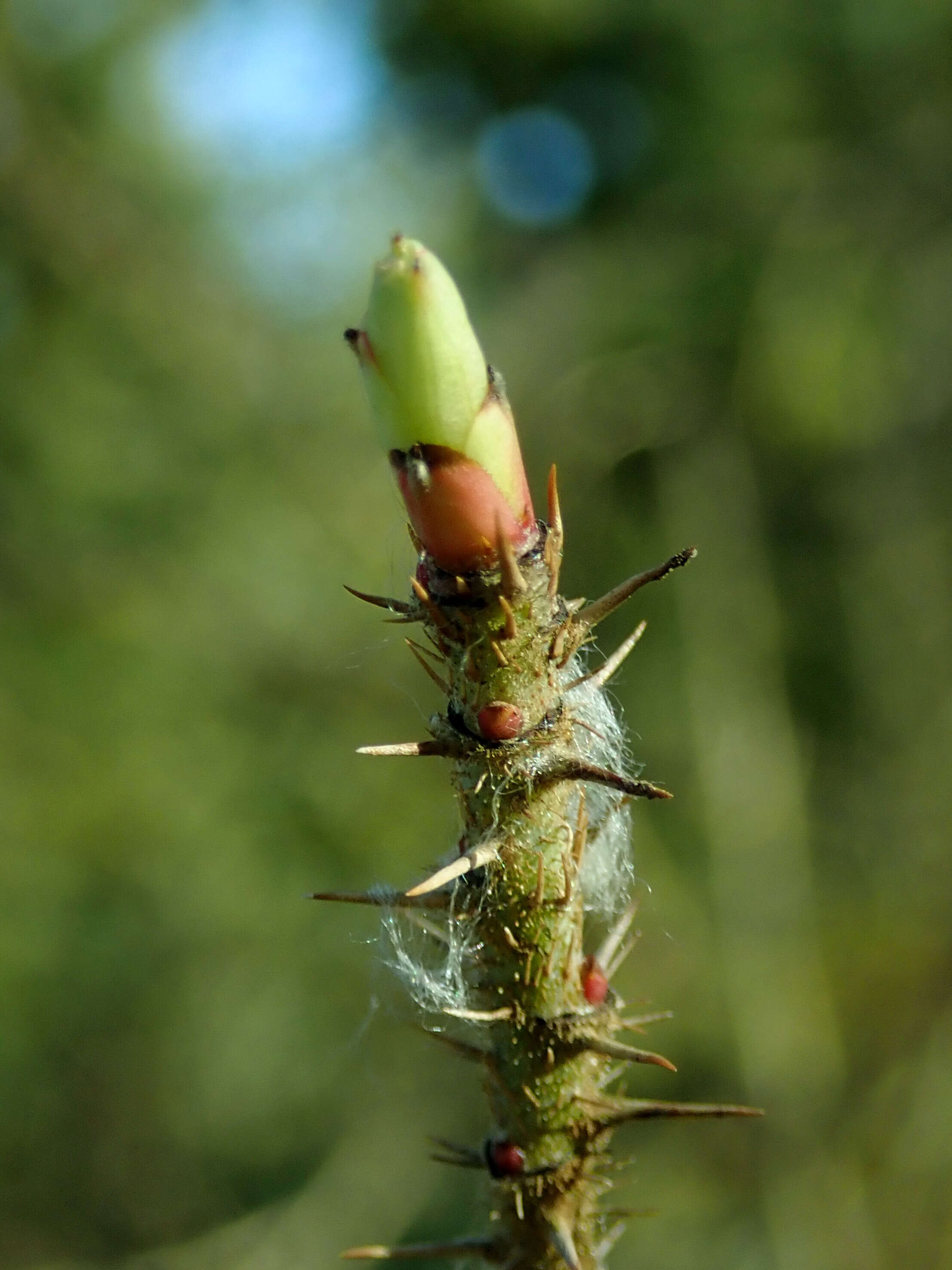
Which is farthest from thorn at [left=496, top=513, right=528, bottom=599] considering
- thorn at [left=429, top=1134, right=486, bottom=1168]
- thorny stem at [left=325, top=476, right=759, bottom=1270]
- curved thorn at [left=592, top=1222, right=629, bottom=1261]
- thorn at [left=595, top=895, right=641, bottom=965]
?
curved thorn at [left=592, top=1222, right=629, bottom=1261]

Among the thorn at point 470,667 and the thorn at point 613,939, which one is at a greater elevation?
the thorn at point 470,667

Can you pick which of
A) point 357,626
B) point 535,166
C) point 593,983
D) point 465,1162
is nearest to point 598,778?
point 593,983

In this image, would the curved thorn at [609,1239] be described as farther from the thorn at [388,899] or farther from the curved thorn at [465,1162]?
the thorn at [388,899]

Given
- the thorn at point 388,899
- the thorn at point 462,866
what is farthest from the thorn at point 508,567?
the thorn at point 388,899

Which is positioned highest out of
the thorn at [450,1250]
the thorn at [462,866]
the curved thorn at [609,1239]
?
the thorn at [462,866]

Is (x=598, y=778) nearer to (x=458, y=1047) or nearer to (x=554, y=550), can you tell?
(x=554, y=550)

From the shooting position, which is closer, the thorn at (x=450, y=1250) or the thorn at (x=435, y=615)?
the thorn at (x=435, y=615)

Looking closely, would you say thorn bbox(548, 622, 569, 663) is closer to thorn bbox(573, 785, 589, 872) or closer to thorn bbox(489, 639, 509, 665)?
thorn bbox(489, 639, 509, 665)
